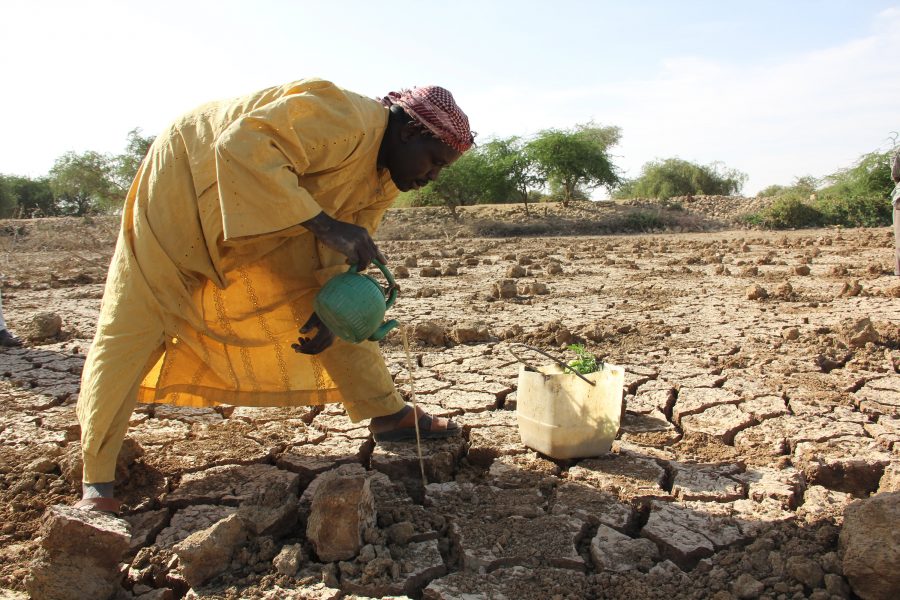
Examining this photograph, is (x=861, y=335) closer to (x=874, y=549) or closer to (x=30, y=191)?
(x=874, y=549)

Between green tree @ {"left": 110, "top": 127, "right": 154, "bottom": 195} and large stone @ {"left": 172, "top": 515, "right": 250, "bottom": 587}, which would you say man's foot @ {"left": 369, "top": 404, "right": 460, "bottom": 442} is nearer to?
large stone @ {"left": 172, "top": 515, "right": 250, "bottom": 587}

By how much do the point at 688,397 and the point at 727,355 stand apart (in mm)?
846

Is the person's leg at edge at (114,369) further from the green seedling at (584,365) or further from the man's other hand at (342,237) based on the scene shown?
the green seedling at (584,365)

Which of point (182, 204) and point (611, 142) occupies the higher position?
point (611, 142)

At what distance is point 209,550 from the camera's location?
72.1 inches

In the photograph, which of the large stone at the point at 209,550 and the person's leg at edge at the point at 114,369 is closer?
the large stone at the point at 209,550

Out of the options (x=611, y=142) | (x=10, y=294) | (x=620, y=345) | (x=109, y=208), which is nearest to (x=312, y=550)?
(x=620, y=345)

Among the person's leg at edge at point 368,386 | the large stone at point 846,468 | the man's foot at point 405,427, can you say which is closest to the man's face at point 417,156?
the person's leg at edge at point 368,386

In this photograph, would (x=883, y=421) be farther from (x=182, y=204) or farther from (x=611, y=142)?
(x=611, y=142)

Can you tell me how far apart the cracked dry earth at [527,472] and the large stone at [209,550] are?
0.03 metres

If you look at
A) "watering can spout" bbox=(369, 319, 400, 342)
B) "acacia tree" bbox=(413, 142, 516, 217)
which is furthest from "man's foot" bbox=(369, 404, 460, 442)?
"acacia tree" bbox=(413, 142, 516, 217)

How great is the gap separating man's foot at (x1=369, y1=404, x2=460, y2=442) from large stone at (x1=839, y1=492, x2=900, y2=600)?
1.46m

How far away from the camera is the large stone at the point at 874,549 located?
1639 mm

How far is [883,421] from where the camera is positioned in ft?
9.45
